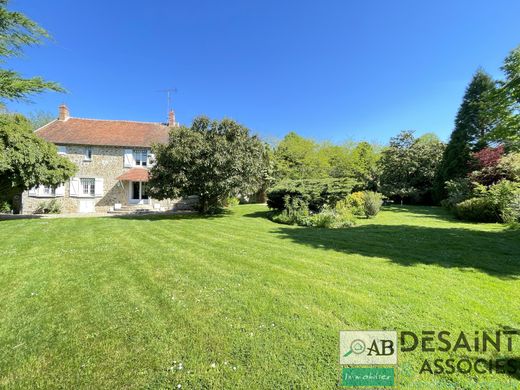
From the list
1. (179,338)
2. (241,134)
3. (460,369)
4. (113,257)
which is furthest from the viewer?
(241,134)

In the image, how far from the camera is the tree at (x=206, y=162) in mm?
13531

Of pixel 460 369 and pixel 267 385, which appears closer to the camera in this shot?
pixel 267 385

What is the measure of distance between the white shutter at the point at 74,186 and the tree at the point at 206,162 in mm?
10727

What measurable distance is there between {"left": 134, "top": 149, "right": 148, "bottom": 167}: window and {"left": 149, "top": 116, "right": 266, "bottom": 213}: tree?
8173 millimetres

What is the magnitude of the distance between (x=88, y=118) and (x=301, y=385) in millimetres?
28127

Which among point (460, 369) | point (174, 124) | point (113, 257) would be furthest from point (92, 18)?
point (460, 369)

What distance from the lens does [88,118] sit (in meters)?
23.4

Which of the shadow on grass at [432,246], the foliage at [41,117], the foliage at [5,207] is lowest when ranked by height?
the shadow on grass at [432,246]

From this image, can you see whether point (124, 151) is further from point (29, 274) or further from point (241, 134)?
point (29, 274)

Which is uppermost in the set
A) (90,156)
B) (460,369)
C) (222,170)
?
(90,156)

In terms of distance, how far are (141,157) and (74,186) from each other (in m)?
5.60

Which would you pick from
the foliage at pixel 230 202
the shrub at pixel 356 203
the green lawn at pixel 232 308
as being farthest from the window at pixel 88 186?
the shrub at pixel 356 203

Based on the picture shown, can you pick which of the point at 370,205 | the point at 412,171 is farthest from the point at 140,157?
the point at 412,171

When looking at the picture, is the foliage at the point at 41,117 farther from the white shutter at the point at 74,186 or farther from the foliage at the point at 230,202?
the foliage at the point at 230,202
